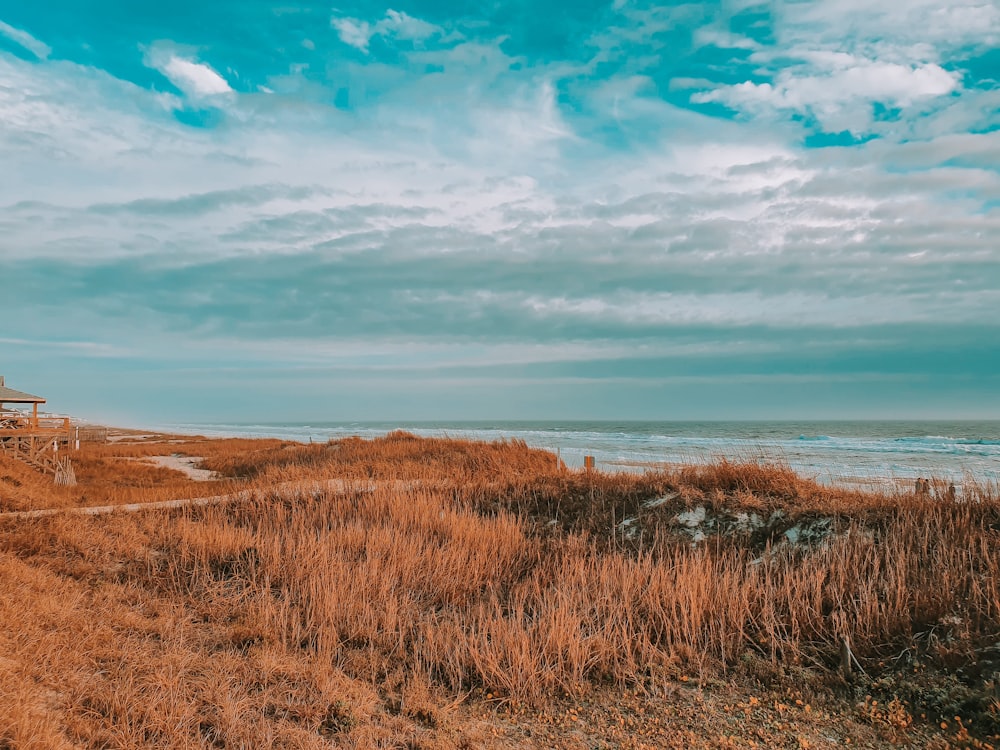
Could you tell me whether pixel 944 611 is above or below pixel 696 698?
above

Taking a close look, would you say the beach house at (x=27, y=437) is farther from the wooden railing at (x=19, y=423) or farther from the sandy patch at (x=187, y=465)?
the sandy patch at (x=187, y=465)

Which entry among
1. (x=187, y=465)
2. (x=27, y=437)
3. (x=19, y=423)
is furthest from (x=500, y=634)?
(x=187, y=465)

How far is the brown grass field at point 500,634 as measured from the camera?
443 cm

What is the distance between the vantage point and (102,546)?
8617mm

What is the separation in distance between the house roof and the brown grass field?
50.0 feet

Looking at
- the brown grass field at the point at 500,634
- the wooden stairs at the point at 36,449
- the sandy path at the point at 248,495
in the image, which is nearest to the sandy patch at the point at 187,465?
the wooden stairs at the point at 36,449

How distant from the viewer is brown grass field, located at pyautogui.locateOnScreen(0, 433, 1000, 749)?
4430 millimetres

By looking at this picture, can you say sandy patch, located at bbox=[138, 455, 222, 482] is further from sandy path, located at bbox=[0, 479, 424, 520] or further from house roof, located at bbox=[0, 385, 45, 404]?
sandy path, located at bbox=[0, 479, 424, 520]

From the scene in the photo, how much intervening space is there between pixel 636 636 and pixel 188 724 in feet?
11.9

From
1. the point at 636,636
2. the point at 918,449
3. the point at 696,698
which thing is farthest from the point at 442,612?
the point at 918,449

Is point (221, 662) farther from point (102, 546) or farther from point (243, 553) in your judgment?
point (102, 546)

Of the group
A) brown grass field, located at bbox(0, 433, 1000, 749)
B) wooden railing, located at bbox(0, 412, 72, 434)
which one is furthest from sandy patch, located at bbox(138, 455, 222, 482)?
brown grass field, located at bbox(0, 433, 1000, 749)

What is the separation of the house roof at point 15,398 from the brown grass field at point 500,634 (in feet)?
50.0

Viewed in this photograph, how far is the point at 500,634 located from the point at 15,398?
23558mm
